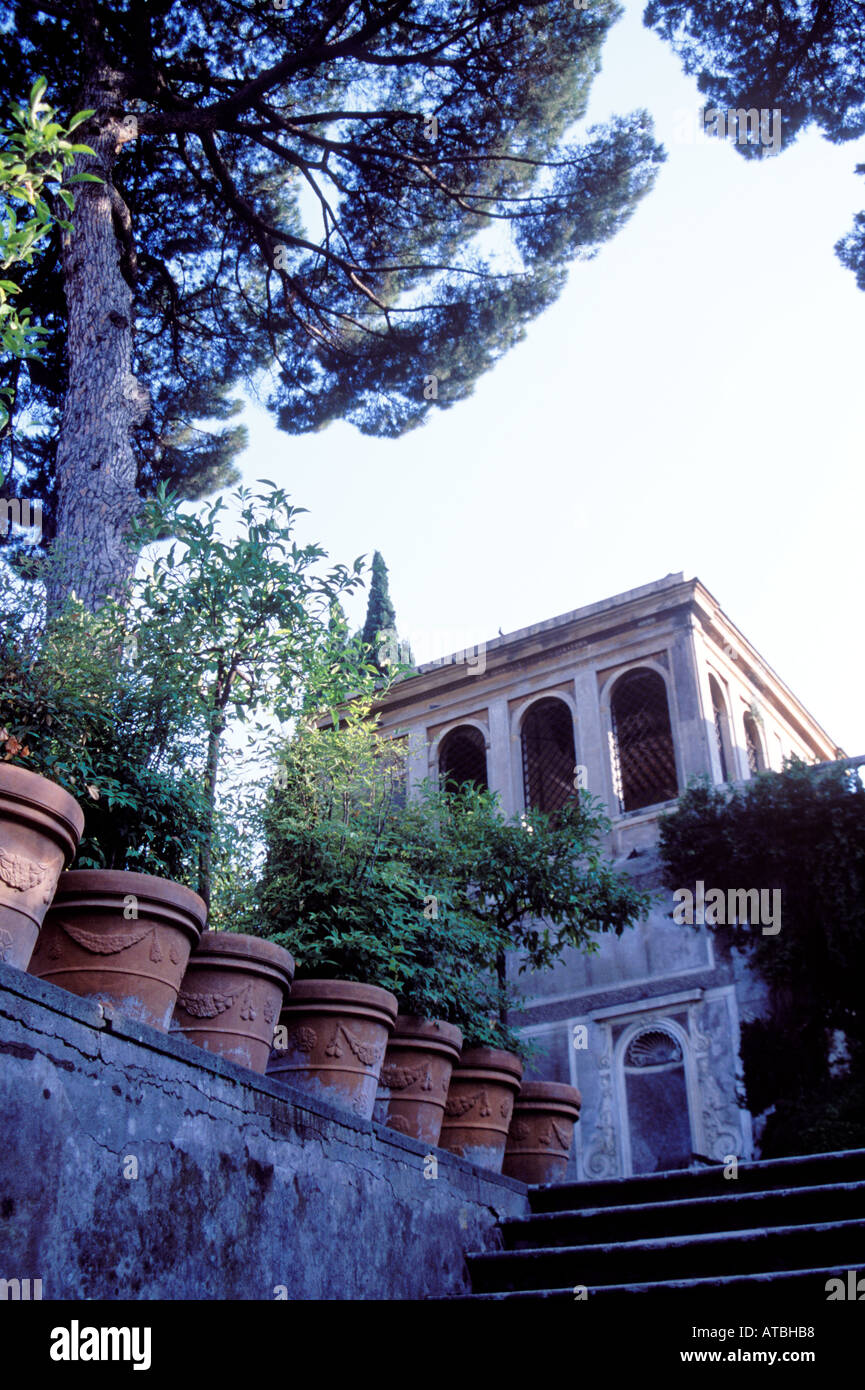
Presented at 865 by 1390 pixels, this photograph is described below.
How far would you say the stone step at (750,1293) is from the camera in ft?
8.86

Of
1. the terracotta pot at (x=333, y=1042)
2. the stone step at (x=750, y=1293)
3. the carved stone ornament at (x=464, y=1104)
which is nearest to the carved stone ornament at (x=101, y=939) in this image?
the terracotta pot at (x=333, y=1042)

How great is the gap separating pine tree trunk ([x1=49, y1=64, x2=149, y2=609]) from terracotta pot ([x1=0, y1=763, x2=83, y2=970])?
276 centimetres

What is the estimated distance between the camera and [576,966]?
12.5m

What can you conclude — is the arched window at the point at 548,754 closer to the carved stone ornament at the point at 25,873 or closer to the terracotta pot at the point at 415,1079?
the terracotta pot at the point at 415,1079

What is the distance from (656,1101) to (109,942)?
9.60 meters

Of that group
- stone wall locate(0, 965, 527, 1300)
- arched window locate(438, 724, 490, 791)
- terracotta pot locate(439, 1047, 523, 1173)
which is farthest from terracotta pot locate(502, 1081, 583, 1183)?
arched window locate(438, 724, 490, 791)

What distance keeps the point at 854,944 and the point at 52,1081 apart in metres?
9.23

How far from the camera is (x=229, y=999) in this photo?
333 centimetres

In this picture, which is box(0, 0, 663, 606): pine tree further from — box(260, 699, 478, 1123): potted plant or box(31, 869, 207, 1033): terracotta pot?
box(31, 869, 207, 1033): terracotta pot

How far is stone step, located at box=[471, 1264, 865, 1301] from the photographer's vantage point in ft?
8.86

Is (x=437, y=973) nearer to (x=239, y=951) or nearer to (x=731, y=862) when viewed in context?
(x=239, y=951)

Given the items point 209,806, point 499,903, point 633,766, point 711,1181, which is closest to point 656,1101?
point 633,766

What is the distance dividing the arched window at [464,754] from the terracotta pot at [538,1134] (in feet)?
34.1
